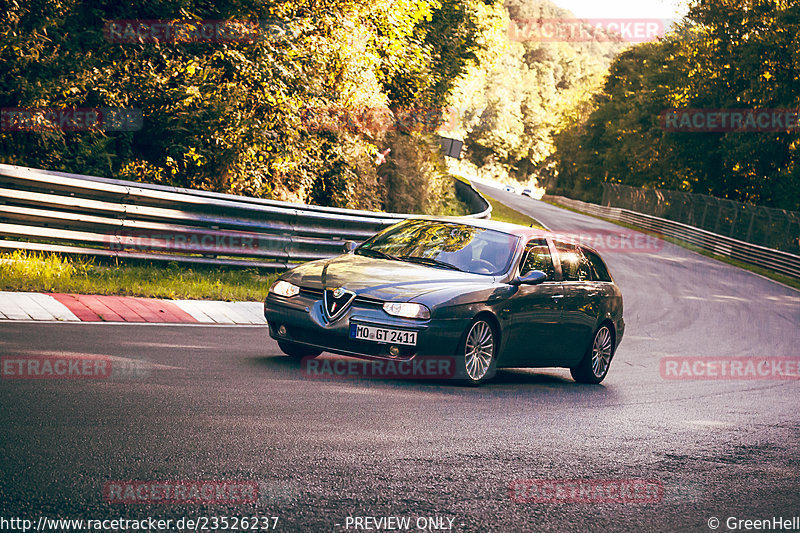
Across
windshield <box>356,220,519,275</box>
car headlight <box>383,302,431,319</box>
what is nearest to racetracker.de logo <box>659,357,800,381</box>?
windshield <box>356,220,519,275</box>

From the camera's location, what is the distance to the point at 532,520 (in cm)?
470

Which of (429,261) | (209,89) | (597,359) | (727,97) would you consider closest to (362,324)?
(429,261)

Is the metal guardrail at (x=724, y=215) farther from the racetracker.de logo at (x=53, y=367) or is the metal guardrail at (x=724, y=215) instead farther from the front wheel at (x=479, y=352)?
the racetracker.de logo at (x=53, y=367)

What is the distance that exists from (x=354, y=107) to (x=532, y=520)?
55.6 feet

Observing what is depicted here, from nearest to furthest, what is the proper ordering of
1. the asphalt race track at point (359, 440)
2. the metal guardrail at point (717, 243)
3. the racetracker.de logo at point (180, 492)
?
the racetracker.de logo at point (180, 492)
the asphalt race track at point (359, 440)
the metal guardrail at point (717, 243)

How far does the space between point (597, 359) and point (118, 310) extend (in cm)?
541

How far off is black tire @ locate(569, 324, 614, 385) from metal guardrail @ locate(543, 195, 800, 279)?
2758 cm

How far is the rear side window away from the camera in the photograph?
1100cm

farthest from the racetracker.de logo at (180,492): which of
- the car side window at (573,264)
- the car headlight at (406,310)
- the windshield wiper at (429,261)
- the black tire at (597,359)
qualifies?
the black tire at (597,359)

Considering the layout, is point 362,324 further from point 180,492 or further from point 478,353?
point 180,492

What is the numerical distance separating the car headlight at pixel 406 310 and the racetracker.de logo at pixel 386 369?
41 centimetres

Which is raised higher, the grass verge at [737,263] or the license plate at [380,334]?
the license plate at [380,334]

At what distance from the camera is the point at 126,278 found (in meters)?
12.1

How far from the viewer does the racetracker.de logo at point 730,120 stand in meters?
47.2
